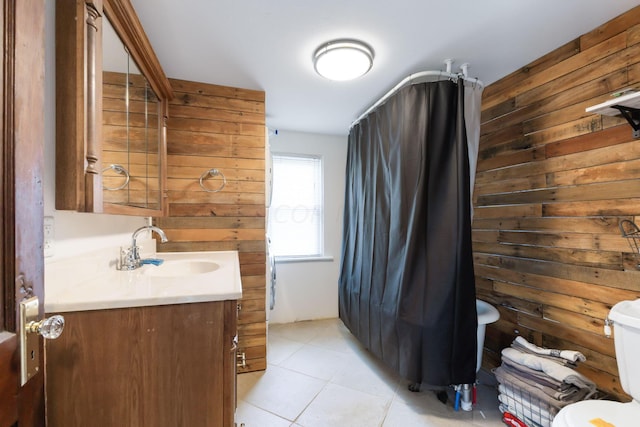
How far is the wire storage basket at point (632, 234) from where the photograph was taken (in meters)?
1.35

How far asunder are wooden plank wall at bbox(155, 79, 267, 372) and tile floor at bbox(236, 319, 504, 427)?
286 millimetres

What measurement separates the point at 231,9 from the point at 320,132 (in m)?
1.89

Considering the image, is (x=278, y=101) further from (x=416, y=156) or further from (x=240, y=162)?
(x=416, y=156)

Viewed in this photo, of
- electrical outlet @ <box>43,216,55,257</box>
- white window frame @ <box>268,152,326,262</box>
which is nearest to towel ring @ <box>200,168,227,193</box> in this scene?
white window frame @ <box>268,152,326,262</box>

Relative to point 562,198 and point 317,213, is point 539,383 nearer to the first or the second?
point 562,198

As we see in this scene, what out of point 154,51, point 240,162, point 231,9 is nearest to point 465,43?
point 231,9

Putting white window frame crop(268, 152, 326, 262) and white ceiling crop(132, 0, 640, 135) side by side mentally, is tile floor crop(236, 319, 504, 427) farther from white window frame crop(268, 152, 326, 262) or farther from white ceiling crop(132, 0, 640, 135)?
white ceiling crop(132, 0, 640, 135)

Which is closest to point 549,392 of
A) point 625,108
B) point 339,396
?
point 339,396

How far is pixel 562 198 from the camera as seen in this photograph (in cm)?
167

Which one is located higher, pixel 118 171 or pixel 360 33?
pixel 360 33

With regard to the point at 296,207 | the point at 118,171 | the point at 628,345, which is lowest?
the point at 628,345

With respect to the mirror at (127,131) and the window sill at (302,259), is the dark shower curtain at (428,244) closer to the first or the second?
the window sill at (302,259)

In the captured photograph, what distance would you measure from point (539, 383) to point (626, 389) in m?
0.36

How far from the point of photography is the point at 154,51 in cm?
173
